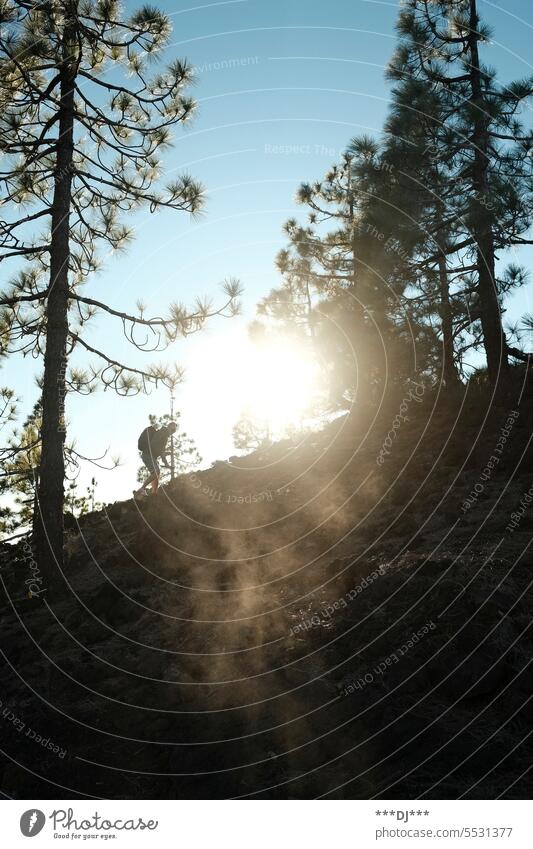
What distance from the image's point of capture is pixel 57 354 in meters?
10.7

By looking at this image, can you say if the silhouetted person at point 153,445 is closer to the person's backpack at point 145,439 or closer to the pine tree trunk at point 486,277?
the person's backpack at point 145,439

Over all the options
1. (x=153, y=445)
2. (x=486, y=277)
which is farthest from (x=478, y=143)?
(x=153, y=445)

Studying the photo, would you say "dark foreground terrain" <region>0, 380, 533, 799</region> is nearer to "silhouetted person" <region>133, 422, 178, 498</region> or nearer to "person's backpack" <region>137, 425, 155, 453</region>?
"silhouetted person" <region>133, 422, 178, 498</region>

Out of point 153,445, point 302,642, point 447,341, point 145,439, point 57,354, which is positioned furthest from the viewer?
point 447,341

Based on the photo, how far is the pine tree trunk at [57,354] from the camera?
33.8ft

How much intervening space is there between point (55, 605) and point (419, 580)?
5.97 meters

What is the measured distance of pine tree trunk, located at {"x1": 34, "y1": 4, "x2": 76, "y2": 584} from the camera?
33.8 ft

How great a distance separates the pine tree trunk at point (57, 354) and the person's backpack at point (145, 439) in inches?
81.0

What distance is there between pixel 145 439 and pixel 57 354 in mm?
2842

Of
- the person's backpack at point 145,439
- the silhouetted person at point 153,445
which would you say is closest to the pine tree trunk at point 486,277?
the silhouetted person at point 153,445

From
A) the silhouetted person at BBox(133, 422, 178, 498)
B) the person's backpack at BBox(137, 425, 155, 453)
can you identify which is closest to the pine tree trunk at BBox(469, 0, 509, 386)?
the silhouetted person at BBox(133, 422, 178, 498)

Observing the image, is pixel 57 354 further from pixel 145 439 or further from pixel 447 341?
pixel 447 341

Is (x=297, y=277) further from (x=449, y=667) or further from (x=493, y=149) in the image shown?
(x=449, y=667)
